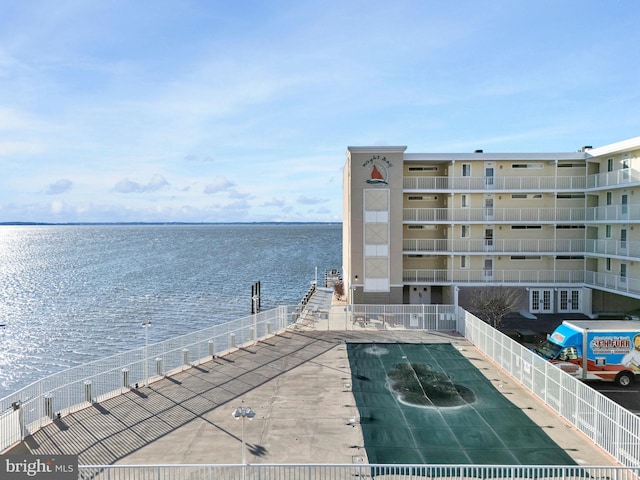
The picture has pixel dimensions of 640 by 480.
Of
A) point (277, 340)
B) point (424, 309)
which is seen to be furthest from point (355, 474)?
point (424, 309)

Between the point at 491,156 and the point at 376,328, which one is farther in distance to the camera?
the point at 491,156

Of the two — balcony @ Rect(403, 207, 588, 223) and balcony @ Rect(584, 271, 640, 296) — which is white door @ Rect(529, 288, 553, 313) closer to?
balcony @ Rect(584, 271, 640, 296)

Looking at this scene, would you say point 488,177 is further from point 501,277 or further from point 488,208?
point 501,277

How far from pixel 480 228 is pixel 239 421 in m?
26.0

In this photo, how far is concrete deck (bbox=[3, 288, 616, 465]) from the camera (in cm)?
1394

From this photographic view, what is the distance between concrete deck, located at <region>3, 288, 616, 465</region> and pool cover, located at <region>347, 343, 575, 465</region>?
1.79ft

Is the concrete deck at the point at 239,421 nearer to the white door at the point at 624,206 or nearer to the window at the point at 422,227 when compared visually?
the window at the point at 422,227

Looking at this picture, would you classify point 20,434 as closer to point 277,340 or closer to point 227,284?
point 277,340

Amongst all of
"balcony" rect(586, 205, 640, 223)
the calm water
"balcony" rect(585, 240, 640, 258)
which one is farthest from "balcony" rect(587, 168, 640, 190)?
the calm water

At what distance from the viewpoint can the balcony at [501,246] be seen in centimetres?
3559

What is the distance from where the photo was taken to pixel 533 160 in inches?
1388

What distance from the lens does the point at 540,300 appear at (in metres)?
35.7

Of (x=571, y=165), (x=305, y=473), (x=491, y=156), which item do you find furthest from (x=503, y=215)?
(x=305, y=473)

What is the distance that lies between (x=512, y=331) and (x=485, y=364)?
7.89m
